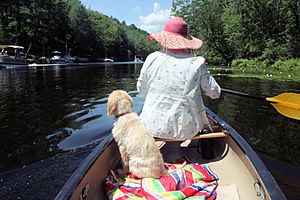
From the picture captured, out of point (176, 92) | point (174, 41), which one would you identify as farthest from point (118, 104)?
point (174, 41)

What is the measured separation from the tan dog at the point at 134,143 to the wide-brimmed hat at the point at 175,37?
77cm

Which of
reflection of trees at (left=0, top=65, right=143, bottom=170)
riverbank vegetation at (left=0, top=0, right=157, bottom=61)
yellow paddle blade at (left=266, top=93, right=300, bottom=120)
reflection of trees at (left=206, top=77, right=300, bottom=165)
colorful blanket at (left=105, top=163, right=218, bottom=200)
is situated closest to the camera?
colorful blanket at (left=105, top=163, right=218, bottom=200)

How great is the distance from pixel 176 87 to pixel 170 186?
1.05 meters

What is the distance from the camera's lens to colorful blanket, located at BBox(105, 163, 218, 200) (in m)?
2.85

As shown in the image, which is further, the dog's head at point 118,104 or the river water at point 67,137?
the river water at point 67,137

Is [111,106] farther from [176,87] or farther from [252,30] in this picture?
[252,30]

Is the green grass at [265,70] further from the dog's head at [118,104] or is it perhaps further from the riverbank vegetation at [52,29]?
the riverbank vegetation at [52,29]

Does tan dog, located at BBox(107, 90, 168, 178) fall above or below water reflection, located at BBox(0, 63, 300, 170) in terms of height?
above

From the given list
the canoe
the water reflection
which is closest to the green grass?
the water reflection

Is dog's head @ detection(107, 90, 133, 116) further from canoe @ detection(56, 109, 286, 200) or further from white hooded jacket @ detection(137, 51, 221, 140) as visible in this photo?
canoe @ detection(56, 109, 286, 200)

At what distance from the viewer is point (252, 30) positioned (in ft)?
130

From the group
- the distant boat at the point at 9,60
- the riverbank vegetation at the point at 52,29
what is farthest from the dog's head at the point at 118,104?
the riverbank vegetation at the point at 52,29

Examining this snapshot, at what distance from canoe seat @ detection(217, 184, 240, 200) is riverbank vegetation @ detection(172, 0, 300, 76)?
93.9ft

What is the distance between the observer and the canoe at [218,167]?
2594mm
